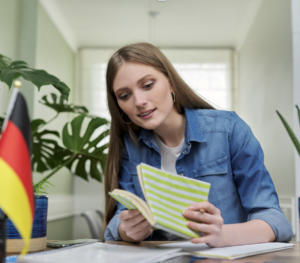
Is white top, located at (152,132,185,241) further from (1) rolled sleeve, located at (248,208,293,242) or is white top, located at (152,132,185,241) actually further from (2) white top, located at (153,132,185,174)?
(1) rolled sleeve, located at (248,208,293,242)

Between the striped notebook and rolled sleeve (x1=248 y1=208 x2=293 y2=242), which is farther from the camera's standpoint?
rolled sleeve (x1=248 y1=208 x2=293 y2=242)

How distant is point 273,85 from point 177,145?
2192 mm

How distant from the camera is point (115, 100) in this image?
1.21 m

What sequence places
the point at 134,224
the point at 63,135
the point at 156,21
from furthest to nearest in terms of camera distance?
the point at 156,21
the point at 63,135
the point at 134,224

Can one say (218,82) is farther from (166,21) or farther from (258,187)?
(258,187)

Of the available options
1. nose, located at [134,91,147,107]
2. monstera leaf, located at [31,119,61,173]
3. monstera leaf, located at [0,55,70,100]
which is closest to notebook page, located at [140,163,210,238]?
nose, located at [134,91,147,107]

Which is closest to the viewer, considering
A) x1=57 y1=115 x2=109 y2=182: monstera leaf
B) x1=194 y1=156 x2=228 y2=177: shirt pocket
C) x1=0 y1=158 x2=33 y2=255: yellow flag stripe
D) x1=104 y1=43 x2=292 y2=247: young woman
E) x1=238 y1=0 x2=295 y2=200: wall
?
x1=0 y1=158 x2=33 y2=255: yellow flag stripe

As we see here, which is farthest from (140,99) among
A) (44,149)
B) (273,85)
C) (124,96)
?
(273,85)

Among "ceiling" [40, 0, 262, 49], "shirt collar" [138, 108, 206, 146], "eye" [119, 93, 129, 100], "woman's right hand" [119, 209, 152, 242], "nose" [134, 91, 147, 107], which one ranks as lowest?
"woman's right hand" [119, 209, 152, 242]

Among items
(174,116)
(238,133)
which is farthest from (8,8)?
(238,133)

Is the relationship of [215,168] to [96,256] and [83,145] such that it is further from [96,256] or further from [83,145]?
[83,145]

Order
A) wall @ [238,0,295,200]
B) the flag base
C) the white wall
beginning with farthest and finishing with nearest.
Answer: wall @ [238,0,295,200]
the white wall
the flag base

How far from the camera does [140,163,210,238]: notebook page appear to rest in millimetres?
607

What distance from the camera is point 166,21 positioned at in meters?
4.17
